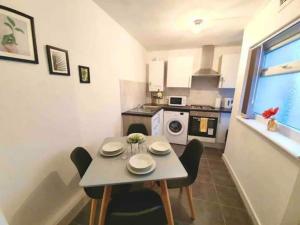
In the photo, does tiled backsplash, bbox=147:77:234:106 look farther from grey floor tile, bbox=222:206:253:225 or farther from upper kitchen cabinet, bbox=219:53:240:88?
grey floor tile, bbox=222:206:253:225

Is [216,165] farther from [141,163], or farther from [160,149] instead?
[141,163]

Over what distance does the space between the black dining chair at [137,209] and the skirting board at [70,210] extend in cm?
65

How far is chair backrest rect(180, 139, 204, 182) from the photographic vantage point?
138 cm

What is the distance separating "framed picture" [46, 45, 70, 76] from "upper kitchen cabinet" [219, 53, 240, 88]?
2.92m

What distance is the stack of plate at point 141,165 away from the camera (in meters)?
1.07

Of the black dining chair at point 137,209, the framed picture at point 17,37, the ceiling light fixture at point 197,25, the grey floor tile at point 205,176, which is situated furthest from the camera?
the grey floor tile at point 205,176

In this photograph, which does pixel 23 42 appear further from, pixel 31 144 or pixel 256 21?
pixel 256 21

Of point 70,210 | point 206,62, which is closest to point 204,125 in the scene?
point 206,62

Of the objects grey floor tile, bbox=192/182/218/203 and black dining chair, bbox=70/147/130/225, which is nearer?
black dining chair, bbox=70/147/130/225

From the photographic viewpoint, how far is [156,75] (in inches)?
135

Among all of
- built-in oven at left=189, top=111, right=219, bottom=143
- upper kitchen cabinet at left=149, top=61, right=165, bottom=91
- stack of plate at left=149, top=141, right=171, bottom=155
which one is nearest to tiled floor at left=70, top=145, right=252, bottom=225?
stack of plate at left=149, top=141, right=171, bottom=155

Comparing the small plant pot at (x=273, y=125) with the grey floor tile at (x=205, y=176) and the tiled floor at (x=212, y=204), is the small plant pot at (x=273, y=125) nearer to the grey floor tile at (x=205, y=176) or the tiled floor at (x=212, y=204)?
the tiled floor at (x=212, y=204)

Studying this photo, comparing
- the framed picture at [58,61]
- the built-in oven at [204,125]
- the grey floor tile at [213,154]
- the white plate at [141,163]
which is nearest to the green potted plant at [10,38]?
the framed picture at [58,61]

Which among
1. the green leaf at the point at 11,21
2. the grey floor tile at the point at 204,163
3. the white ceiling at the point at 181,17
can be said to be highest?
the white ceiling at the point at 181,17
